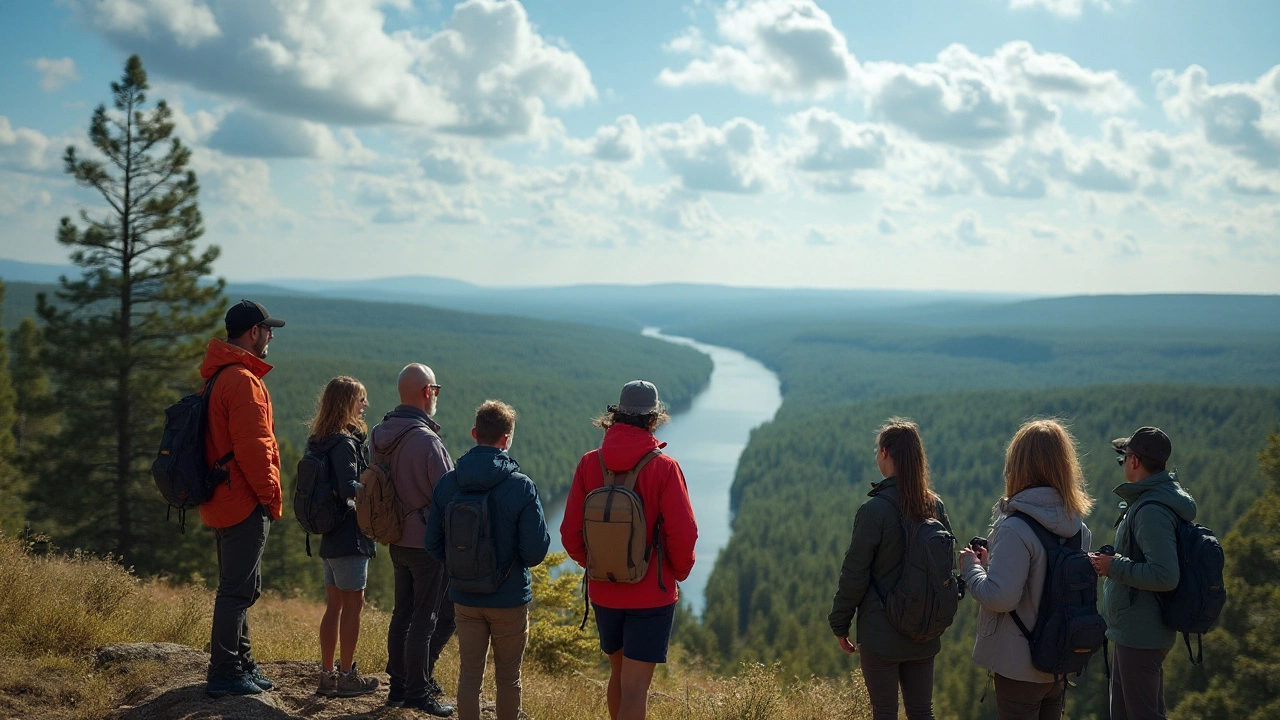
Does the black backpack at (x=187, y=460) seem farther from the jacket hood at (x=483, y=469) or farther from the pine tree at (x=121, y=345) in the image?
the pine tree at (x=121, y=345)

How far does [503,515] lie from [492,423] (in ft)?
1.58

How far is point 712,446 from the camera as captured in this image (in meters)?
97.0

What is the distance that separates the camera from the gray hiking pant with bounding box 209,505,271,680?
201 inches

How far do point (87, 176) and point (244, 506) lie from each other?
15.8 meters

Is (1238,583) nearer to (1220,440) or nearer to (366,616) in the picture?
(366,616)

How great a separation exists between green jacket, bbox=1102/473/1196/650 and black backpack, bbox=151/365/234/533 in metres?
4.98

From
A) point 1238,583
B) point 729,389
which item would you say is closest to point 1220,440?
point 729,389

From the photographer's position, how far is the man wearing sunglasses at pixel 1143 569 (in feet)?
14.7

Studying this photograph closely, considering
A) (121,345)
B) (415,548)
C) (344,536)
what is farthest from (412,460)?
(121,345)

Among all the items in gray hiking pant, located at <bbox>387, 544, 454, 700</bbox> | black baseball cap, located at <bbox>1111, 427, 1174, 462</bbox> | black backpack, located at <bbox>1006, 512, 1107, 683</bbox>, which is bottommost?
gray hiking pant, located at <bbox>387, 544, 454, 700</bbox>

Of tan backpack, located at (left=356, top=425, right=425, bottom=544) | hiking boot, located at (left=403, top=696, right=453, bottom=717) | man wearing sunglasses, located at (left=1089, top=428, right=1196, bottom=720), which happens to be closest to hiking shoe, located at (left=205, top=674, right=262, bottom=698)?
hiking boot, located at (left=403, top=696, right=453, bottom=717)

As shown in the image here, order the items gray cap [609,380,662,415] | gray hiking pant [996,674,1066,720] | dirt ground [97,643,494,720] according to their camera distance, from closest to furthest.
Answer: gray hiking pant [996,674,1066,720]
gray cap [609,380,662,415]
dirt ground [97,643,494,720]

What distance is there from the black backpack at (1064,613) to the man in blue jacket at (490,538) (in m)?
2.41

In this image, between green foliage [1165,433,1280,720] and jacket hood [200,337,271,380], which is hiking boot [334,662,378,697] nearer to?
jacket hood [200,337,271,380]
